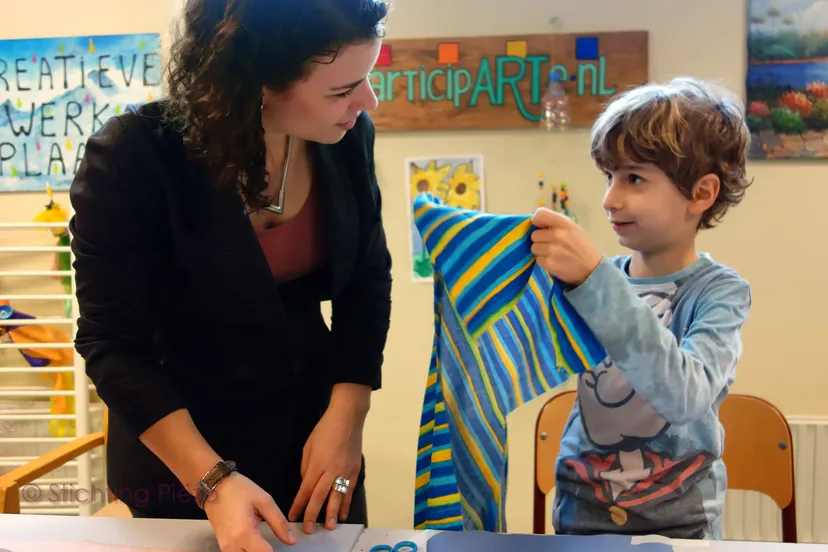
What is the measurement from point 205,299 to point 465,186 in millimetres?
1218

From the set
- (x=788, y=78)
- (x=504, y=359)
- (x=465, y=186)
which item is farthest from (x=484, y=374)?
(x=788, y=78)

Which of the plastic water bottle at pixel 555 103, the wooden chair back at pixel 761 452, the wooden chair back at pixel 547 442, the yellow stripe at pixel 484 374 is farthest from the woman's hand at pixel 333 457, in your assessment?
the plastic water bottle at pixel 555 103

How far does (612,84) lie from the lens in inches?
72.6

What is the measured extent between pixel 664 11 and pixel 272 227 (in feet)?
4.87

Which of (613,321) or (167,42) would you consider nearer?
(613,321)

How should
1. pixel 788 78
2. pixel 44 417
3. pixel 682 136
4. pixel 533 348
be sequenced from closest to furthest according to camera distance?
pixel 533 348 → pixel 682 136 → pixel 788 78 → pixel 44 417

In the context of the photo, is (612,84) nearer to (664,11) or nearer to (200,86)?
(664,11)

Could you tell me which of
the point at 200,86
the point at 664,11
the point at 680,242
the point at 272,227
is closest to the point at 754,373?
the point at 664,11

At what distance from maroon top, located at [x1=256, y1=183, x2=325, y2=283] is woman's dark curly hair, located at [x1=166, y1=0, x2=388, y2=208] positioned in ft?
0.39

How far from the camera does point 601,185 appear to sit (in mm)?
1910

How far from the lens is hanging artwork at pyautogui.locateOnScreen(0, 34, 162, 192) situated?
6.56 feet

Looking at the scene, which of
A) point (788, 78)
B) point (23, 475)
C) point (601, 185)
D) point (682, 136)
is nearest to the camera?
point (682, 136)

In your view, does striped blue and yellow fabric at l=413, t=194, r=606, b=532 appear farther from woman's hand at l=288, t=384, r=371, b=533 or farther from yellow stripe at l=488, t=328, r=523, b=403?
woman's hand at l=288, t=384, r=371, b=533

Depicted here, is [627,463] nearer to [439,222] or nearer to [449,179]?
[439,222]
